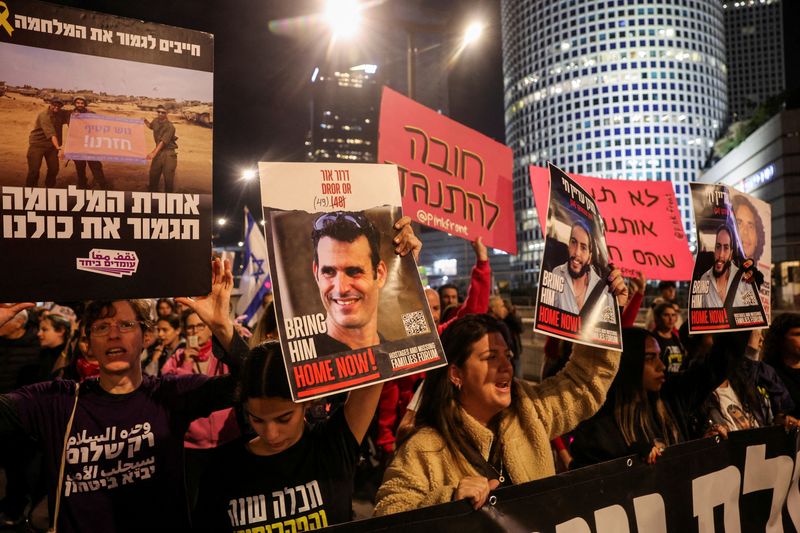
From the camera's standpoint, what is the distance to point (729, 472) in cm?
302

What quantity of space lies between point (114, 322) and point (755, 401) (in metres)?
3.68

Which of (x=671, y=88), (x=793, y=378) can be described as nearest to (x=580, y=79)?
(x=671, y=88)

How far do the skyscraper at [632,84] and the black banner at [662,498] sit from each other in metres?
98.6

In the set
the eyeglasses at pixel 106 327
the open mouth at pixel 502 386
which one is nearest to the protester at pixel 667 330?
the open mouth at pixel 502 386

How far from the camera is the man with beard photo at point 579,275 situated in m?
2.62

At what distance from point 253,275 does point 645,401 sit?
17.7ft

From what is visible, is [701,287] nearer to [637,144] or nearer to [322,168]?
[322,168]

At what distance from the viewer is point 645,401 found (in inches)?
122

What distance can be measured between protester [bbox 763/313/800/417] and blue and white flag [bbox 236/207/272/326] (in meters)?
5.10

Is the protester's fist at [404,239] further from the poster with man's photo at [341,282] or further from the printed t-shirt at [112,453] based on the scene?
the printed t-shirt at [112,453]

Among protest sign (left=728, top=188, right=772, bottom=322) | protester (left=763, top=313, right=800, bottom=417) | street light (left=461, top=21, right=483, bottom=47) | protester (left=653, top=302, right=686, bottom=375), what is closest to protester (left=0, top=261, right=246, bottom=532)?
protest sign (left=728, top=188, right=772, bottom=322)

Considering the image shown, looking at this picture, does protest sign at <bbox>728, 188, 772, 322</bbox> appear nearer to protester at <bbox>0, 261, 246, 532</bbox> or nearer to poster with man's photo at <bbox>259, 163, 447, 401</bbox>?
poster with man's photo at <bbox>259, 163, 447, 401</bbox>

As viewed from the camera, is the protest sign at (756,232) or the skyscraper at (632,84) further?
the skyscraper at (632,84)

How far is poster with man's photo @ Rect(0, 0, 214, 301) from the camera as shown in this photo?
1807 millimetres
